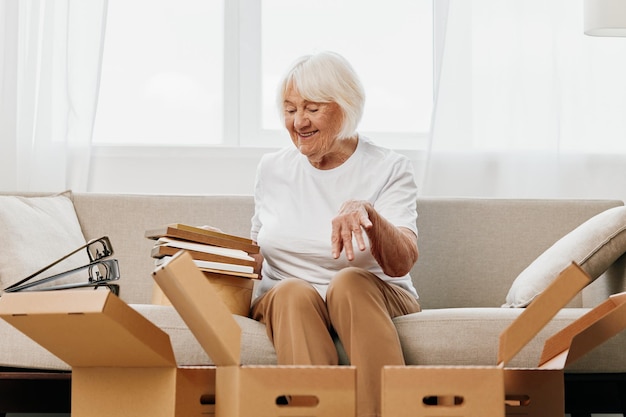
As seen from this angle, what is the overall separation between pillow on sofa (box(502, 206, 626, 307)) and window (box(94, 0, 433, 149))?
1.09m

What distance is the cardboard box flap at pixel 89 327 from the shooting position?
1.14m

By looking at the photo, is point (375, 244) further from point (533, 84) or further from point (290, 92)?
point (533, 84)

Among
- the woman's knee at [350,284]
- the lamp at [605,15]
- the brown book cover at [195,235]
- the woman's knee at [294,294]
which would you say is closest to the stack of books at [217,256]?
the brown book cover at [195,235]

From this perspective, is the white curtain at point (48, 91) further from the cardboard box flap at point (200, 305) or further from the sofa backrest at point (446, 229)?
the cardboard box flap at point (200, 305)

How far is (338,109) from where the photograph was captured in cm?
232

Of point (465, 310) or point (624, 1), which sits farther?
point (624, 1)

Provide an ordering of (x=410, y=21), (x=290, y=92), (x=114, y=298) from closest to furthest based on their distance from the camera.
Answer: (x=114, y=298) → (x=290, y=92) → (x=410, y=21)

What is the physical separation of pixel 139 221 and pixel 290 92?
669 mm

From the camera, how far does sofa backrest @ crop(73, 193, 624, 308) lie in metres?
2.66

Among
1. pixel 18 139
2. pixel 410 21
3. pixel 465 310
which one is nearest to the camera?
pixel 465 310

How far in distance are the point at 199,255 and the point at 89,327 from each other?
33.3 inches

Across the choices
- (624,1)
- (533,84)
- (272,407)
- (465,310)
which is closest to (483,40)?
(533,84)

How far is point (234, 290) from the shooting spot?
2082 mm

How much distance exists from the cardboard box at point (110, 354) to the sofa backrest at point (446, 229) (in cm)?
132
